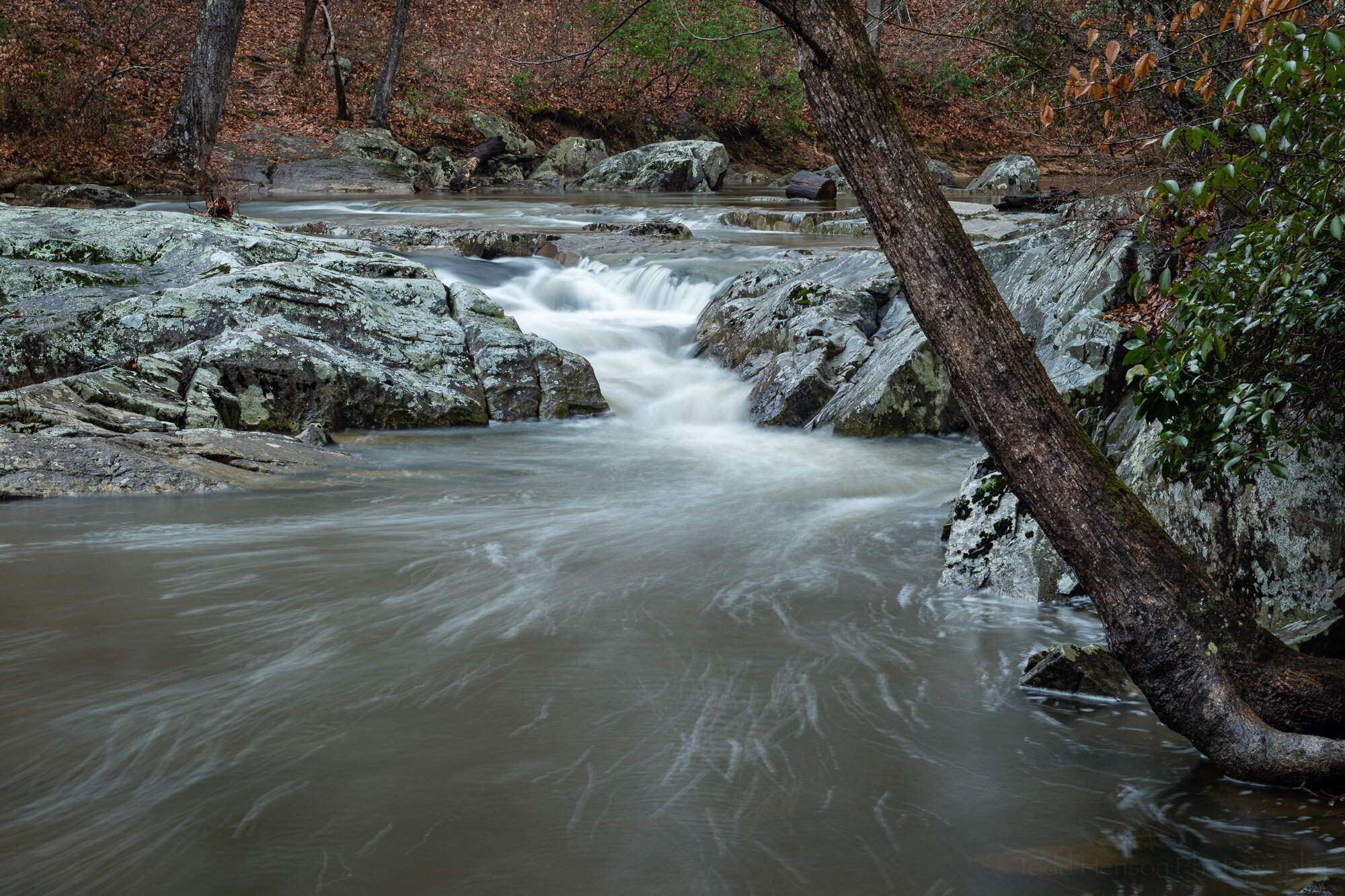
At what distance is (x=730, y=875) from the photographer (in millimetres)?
2863

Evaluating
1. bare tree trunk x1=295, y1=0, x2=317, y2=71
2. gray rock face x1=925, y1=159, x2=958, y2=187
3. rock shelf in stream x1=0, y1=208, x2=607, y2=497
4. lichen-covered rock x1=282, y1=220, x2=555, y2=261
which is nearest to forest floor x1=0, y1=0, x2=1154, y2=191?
bare tree trunk x1=295, y1=0, x2=317, y2=71

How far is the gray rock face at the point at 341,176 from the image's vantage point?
21.4 m

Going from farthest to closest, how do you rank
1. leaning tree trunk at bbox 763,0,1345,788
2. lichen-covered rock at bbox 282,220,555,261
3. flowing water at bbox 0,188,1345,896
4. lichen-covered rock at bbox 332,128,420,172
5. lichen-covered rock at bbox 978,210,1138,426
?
lichen-covered rock at bbox 332,128,420,172, lichen-covered rock at bbox 282,220,555,261, lichen-covered rock at bbox 978,210,1138,426, leaning tree trunk at bbox 763,0,1345,788, flowing water at bbox 0,188,1345,896

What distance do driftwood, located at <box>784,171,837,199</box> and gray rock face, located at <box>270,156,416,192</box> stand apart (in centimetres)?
895

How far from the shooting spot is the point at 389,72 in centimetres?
2436

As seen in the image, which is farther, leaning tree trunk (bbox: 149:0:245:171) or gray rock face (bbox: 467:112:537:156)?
gray rock face (bbox: 467:112:537:156)

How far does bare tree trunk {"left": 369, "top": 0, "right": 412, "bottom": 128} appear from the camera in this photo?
23812 mm

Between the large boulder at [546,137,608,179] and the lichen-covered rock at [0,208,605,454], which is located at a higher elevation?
the large boulder at [546,137,608,179]

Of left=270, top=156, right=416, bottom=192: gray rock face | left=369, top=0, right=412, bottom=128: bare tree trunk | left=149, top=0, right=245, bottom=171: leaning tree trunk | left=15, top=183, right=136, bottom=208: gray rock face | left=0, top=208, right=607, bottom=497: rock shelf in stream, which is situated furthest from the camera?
left=369, top=0, right=412, bottom=128: bare tree trunk

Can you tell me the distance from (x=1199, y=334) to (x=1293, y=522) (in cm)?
146

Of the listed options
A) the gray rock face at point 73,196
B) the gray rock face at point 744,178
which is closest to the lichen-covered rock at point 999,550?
the gray rock face at point 73,196

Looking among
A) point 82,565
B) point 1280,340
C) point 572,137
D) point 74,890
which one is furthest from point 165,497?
point 572,137

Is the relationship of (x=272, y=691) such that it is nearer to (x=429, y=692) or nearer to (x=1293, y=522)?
(x=429, y=692)

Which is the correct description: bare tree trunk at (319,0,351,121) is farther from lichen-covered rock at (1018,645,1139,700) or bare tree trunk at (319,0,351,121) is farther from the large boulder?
lichen-covered rock at (1018,645,1139,700)
